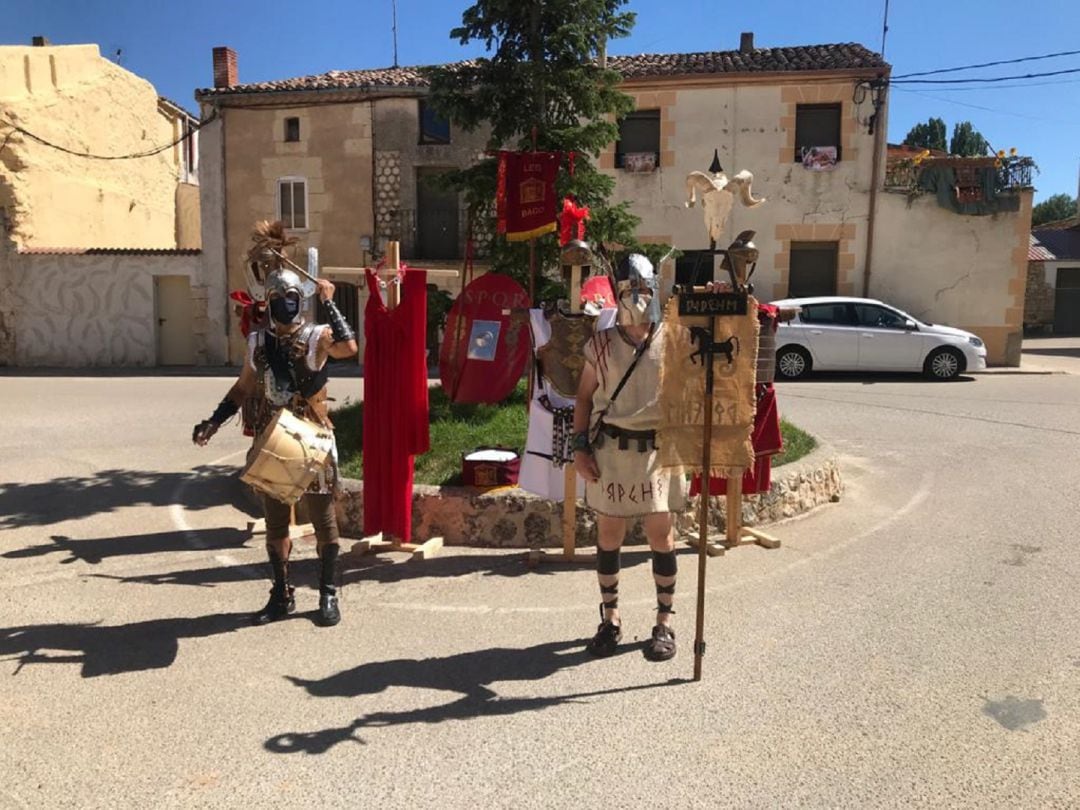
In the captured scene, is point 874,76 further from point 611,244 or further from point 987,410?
point 611,244

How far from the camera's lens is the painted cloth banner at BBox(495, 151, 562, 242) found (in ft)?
21.7

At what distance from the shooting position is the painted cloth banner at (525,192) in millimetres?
6605

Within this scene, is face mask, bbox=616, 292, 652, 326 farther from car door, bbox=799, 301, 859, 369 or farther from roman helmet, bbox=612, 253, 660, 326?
car door, bbox=799, 301, 859, 369

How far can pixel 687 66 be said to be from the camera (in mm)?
19344

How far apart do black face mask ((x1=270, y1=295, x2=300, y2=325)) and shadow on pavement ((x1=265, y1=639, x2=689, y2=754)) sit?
1.77 m

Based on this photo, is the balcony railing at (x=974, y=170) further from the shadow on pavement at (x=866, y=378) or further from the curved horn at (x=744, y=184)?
the curved horn at (x=744, y=184)

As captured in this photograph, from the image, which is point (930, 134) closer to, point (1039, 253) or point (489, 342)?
point (1039, 253)

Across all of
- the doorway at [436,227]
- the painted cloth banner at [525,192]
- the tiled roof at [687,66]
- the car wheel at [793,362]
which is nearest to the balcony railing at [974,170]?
the tiled roof at [687,66]

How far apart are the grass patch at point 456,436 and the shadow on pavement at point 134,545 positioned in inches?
39.1

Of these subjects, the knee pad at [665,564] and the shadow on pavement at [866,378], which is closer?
the knee pad at [665,564]

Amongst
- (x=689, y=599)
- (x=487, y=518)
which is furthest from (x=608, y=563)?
(x=487, y=518)

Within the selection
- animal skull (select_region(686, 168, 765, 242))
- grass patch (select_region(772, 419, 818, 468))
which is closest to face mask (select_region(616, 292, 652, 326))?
animal skull (select_region(686, 168, 765, 242))

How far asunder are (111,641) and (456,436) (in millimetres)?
3483

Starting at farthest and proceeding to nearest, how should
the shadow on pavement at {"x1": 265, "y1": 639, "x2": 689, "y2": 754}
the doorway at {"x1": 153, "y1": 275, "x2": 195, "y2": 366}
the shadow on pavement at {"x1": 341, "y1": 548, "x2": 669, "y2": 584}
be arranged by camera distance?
1. the doorway at {"x1": 153, "y1": 275, "x2": 195, "y2": 366}
2. the shadow on pavement at {"x1": 341, "y1": 548, "x2": 669, "y2": 584}
3. the shadow on pavement at {"x1": 265, "y1": 639, "x2": 689, "y2": 754}
